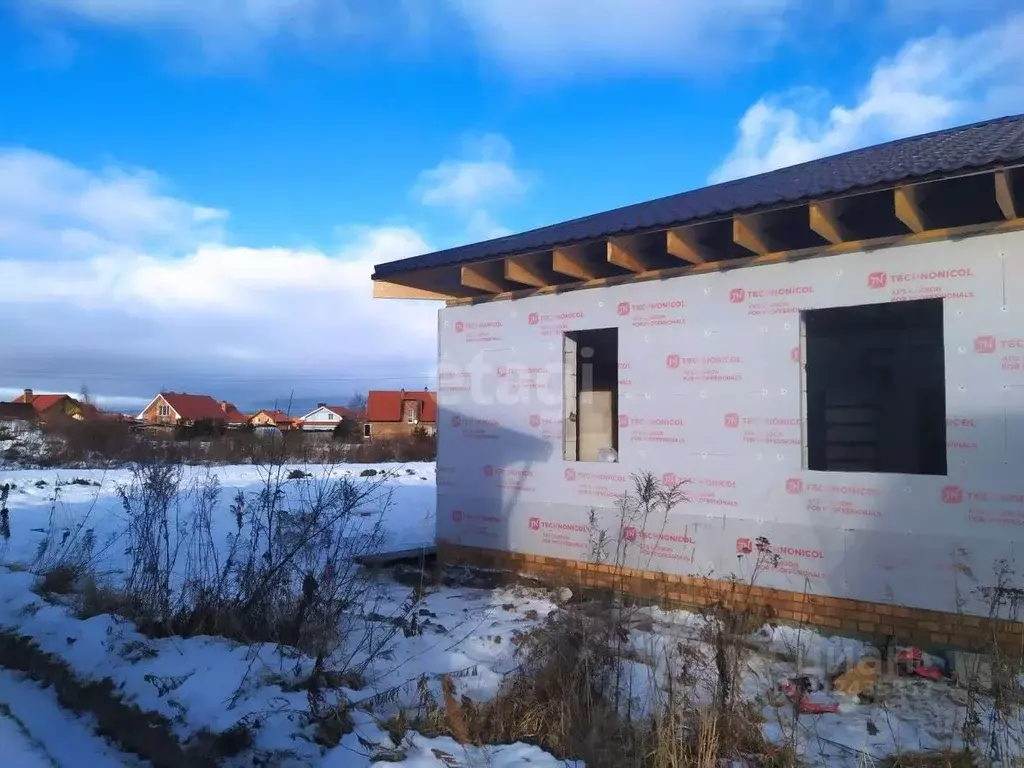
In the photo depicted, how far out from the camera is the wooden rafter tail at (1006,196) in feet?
18.4

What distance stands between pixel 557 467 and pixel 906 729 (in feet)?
15.3

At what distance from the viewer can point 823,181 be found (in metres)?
6.89

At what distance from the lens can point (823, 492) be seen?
6891 millimetres

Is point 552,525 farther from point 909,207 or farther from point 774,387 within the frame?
point 909,207

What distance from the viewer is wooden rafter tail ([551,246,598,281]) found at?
8.38 meters

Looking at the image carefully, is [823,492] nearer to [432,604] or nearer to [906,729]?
[906,729]

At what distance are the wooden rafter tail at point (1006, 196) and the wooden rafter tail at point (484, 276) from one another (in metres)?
4.96

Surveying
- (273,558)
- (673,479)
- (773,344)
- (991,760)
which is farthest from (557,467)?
(991,760)

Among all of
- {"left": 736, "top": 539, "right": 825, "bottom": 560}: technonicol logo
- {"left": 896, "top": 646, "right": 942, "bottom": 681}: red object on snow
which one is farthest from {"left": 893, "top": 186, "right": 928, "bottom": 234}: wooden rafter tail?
{"left": 896, "top": 646, "right": 942, "bottom": 681}: red object on snow

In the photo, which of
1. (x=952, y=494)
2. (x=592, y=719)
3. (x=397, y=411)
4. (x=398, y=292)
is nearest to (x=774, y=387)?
(x=952, y=494)

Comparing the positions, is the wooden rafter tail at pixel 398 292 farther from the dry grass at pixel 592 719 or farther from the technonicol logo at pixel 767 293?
the dry grass at pixel 592 719

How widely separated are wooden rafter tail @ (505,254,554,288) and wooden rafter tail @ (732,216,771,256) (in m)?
2.43

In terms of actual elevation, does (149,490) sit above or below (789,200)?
below

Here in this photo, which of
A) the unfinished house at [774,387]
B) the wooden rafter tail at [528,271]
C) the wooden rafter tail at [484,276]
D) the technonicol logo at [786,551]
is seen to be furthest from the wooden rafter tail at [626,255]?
the technonicol logo at [786,551]
